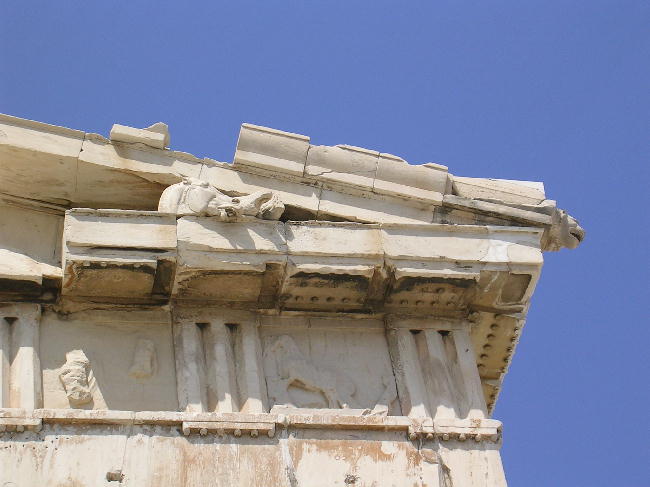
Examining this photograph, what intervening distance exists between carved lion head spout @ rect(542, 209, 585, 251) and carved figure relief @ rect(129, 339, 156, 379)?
131 inches

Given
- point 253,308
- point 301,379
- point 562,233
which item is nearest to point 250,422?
point 301,379

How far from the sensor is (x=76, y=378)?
A: 10.8m

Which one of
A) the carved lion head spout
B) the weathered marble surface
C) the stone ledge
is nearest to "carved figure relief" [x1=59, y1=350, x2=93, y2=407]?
the weathered marble surface

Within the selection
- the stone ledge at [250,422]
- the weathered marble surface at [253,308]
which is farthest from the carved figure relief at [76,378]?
the stone ledge at [250,422]

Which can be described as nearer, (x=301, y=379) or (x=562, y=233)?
(x=301, y=379)

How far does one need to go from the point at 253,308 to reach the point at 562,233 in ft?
8.58

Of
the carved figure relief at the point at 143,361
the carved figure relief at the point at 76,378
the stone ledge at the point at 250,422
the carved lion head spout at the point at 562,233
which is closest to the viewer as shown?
the stone ledge at the point at 250,422

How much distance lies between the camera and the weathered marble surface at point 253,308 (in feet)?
34.5

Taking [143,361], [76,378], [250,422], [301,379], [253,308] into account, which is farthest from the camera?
[253,308]

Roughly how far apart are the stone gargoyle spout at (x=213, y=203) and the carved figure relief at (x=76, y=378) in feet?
4.33

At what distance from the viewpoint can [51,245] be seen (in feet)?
38.6

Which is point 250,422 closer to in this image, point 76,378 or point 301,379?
point 301,379

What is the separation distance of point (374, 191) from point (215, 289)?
5.13 ft

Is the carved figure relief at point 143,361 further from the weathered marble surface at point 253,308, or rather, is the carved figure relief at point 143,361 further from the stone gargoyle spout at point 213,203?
the stone gargoyle spout at point 213,203
